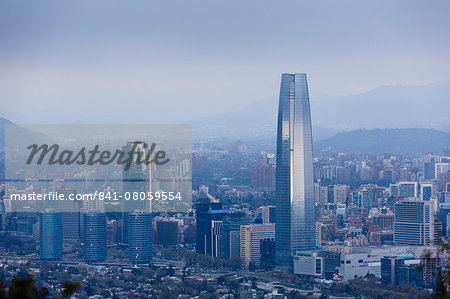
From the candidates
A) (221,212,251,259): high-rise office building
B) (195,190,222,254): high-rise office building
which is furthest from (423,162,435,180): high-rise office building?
(221,212,251,259): high-rise office building

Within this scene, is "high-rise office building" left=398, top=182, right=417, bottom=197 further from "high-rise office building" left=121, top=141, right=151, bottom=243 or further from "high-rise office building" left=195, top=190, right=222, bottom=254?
"high-rise office building" left=121, top=141, right=151, bottom=243

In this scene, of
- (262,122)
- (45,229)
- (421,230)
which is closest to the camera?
(421,230)

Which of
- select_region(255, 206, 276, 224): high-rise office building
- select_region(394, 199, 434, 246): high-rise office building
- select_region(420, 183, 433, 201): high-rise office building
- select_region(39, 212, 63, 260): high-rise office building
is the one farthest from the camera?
select_region(420, 183, 433, 201): high-rise office building

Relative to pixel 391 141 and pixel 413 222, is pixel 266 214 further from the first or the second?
pixel 391 141

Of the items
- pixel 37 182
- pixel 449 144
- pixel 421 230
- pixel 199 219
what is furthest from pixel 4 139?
pixel 449 144

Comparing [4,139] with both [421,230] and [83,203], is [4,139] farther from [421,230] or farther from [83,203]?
[421,230]

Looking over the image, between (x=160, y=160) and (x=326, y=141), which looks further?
(x=326, y=141)

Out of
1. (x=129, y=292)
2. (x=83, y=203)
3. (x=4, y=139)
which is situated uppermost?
(x=4, y=139)
